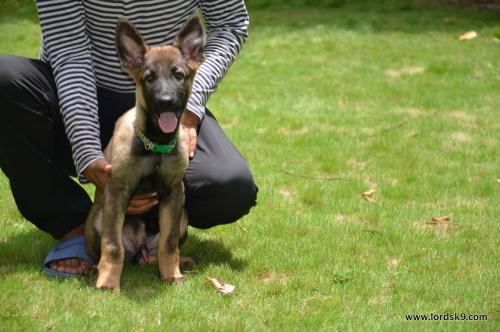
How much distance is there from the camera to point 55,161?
4.65 metres

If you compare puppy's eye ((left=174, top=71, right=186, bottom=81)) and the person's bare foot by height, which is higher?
puppy's eye ((left=174, top=71, right=186, bottom=81))

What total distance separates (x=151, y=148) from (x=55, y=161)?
1.02m

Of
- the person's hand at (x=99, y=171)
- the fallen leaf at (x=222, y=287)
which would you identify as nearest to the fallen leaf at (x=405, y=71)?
the fallen leaf at (x=222, y=287)

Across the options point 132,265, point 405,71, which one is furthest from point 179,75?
point 405,71

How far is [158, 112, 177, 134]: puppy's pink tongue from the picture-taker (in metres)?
3.80

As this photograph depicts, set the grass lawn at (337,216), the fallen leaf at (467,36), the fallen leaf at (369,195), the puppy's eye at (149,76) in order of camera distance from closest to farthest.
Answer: the grass lawn at (337,216) < the puppy's eye at (149,76) < the fallen leaf at (369,195) < the fallen leaf at (467,36)

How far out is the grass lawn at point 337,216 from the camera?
12.2 feet

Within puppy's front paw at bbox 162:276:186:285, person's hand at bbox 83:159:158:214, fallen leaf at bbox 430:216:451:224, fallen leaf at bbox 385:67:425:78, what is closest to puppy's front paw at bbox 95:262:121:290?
puppy's front paw at bbox 162:276:186:285

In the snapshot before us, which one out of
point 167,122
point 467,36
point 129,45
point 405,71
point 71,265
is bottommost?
point 467,36

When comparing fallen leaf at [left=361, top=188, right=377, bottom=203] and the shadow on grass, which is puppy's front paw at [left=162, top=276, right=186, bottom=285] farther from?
fallen leaf at [left=361, top=188, right=377, bottom=203]

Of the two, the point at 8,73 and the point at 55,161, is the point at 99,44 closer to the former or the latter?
the point at 8,73

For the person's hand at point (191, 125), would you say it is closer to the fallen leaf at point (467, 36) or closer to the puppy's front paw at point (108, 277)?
the puppy's front paw at point (108, 277)

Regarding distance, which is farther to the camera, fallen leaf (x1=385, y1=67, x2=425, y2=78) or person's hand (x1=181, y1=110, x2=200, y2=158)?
fallen leaf (x1=385, y1=67, x2=425, y2=78)

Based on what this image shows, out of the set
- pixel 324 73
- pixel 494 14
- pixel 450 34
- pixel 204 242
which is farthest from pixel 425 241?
pixel 494 14
